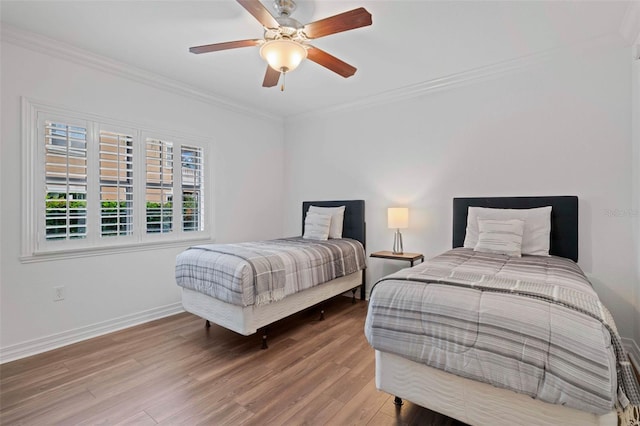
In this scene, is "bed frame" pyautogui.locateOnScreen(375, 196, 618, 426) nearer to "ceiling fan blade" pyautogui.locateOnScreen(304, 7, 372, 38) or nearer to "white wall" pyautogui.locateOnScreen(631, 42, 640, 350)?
"white wall" pyautogui.locateOnScreen(631, 42, 640, 350)

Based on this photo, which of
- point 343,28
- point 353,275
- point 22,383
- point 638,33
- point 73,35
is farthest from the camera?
point 353,275

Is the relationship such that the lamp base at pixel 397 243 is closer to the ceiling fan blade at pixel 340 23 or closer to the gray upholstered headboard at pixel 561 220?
the gray upholstered headboard at pixel 561 220

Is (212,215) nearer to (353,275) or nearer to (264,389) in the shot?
(353,275)

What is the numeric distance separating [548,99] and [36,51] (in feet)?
15.5

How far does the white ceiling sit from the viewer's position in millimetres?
2301

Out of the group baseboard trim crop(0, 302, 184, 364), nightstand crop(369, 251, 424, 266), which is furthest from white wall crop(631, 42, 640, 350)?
baseboard trim crop(0, 302, 184, 364)

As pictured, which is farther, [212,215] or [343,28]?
[212,215]

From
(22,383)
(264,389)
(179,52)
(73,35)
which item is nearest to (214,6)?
(179,52)

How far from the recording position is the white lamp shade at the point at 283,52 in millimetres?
2143

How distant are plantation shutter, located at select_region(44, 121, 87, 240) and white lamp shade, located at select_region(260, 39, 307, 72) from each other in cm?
209

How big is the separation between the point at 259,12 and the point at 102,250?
269 cm

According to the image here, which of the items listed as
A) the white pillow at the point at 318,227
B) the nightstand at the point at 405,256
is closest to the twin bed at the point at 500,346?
the nightstand at the point at 405,256

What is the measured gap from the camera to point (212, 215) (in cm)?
411

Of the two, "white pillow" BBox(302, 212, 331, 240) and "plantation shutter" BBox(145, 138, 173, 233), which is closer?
"plantation shutter" BBox(145, 138, 173, 233)
